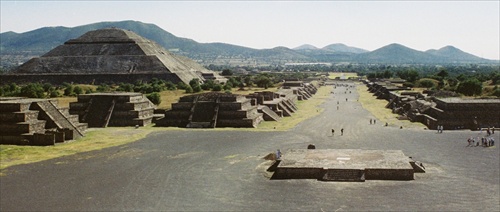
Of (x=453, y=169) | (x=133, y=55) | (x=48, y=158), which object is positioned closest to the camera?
(x=453, y=169)

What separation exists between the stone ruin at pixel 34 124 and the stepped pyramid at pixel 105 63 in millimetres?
70901

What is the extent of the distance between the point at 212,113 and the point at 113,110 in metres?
12.0

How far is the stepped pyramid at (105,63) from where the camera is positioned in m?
120

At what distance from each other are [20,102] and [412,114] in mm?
44885

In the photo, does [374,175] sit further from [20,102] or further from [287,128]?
[20,102]

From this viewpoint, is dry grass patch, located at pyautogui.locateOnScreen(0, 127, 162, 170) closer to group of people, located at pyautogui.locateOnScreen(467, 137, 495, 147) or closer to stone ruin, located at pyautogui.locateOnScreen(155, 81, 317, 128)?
stone ruin, located at pyautogui.locateOnScreen(155, 81, 317, 128)

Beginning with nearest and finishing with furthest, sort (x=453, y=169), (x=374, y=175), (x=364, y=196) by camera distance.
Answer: (x=364, y=196) → (x=374, y=175) → (x=453, y=169)

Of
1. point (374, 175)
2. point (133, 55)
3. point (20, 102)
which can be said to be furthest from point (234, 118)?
point (133, 55)

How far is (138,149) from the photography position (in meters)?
41.3

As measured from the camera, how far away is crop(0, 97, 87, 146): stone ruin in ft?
141

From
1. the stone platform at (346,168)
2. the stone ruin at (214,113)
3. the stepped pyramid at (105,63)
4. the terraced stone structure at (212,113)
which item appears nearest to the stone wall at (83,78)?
the stepped pyramid at (105,63)

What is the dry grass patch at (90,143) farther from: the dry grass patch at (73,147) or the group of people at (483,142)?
the group of people at (483,142)

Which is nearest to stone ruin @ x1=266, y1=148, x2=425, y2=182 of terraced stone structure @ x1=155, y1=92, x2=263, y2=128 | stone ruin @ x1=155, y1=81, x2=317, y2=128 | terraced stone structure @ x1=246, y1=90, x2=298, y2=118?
terraced stone structure @ x1=155, y1=92, x2=263, y2=128

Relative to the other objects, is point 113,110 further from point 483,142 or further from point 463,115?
point 463,115
